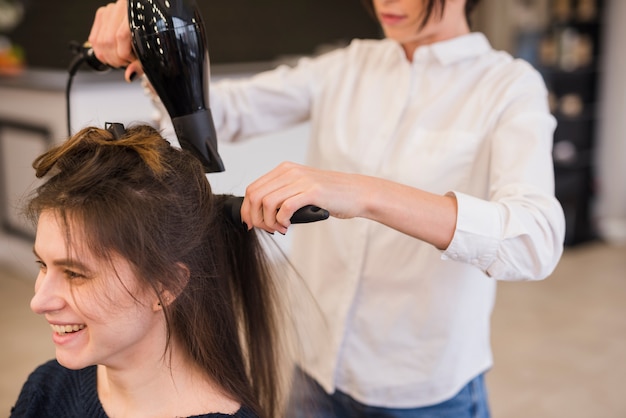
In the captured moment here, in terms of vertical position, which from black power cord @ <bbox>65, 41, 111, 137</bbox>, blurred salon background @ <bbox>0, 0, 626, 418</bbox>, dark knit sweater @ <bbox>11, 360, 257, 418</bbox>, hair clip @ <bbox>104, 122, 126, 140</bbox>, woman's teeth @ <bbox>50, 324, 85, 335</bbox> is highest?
black power cord @ <bbox>65, 41, 111, 137</bbox>

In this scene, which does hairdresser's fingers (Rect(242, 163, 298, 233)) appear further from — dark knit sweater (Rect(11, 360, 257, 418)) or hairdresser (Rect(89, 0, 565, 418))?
dark knit sweater (Rect(11, 360, 257, 418))

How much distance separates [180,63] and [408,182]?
1.53 ft

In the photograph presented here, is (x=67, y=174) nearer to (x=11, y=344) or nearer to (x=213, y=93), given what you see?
(x=213, y=93)

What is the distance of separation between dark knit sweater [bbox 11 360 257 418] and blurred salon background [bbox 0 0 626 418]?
1624mm

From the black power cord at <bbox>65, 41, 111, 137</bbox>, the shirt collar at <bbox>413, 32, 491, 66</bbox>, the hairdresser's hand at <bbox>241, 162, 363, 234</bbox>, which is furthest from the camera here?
the shirt collar at <bbox>413, 32, 491, 66</bbox>

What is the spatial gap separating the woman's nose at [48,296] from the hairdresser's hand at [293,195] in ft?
0.94

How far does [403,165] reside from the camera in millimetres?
1320

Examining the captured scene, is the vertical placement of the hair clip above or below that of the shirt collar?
above

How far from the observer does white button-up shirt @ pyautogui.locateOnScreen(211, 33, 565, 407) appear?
129 centimetres

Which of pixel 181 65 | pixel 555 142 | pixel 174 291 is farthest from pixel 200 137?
pixel 555 142

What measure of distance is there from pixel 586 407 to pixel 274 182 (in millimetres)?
2582

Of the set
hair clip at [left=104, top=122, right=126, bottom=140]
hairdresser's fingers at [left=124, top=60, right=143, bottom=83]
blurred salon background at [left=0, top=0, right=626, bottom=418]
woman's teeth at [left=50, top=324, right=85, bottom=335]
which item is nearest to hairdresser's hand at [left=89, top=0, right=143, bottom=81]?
hairdresser's fingers at [left=124, top=60, right=143, bottom=83]

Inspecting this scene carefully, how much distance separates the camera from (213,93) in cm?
A: 146

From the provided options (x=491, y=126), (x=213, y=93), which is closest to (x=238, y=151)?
(x=213, y=93)
